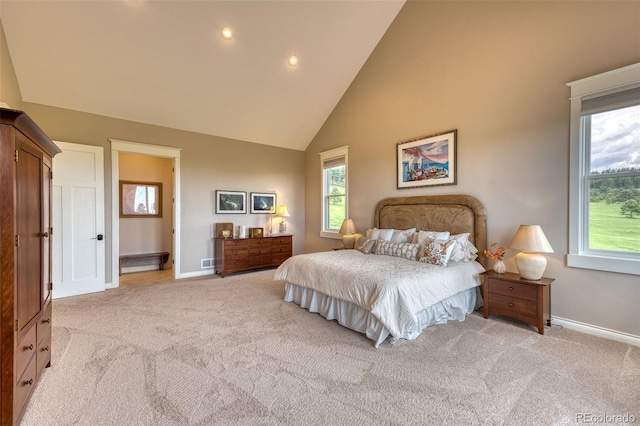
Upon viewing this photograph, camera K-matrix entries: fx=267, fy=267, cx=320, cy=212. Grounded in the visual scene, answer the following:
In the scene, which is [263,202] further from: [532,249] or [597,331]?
[597,331]

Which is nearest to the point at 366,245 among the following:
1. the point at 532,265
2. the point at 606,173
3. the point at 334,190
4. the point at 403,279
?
the point at 403,279

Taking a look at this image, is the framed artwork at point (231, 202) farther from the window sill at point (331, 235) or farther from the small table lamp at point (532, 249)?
the small table lamp at point (532, 249)

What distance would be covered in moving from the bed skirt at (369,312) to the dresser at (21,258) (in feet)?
7.98

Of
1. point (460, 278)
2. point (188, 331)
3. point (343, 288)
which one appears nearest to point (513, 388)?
point (460, 278)

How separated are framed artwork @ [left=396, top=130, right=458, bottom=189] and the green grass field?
1583 millimetres

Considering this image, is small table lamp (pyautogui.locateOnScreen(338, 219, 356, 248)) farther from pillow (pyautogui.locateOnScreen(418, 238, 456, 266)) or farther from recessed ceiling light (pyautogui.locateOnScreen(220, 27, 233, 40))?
recessed ceiling light (pyautogui.locateOnScreen(220, 27, 233, 40))

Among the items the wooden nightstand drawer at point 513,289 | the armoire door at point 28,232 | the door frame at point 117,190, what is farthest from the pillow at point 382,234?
the armoire door at point 28,232

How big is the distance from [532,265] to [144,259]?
6954 millimetres

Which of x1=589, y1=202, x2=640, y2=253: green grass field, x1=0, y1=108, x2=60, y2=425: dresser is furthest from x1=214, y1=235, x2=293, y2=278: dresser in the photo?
x1=589, y1=202, x2=640, y2=253: green grass field

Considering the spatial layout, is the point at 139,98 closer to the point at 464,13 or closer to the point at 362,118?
the point at 362,118

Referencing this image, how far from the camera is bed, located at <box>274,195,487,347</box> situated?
254 cm

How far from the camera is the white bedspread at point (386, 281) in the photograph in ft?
8.14

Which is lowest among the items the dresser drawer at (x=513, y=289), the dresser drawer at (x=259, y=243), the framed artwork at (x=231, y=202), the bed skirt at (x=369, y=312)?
the bed skirt at (x=369, y=312)

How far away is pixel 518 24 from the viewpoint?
3291 mm
